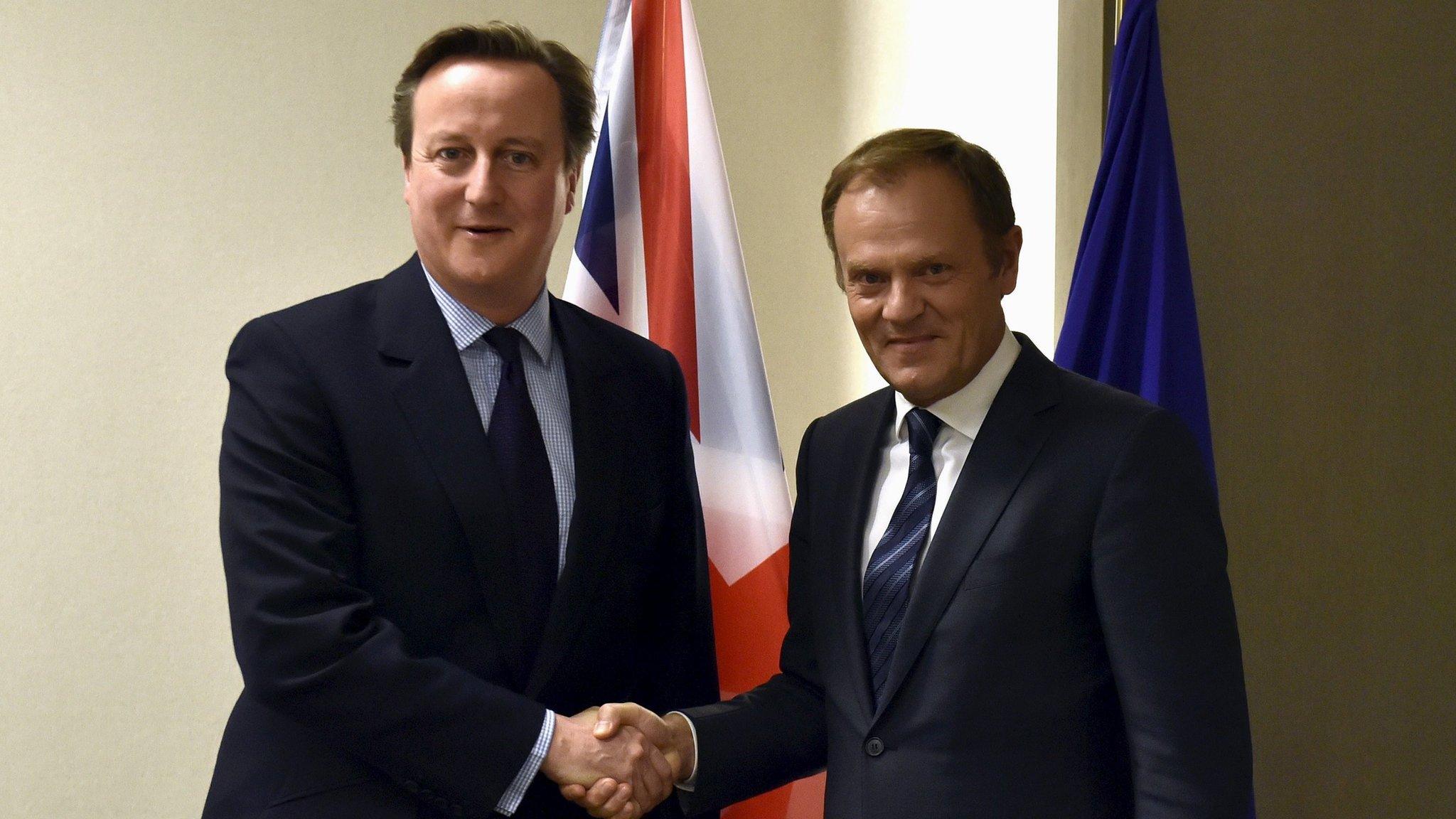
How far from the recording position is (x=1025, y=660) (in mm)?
1504

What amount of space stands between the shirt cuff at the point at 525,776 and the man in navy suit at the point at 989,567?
8cm

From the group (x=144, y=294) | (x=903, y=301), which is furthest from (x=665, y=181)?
(x=144, y=294)

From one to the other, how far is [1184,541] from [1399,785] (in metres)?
2.21

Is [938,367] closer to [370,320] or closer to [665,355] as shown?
[665,355]

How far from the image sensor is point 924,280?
1.64m

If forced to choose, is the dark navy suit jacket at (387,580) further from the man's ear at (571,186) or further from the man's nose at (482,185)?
the man's ear at (571,186)

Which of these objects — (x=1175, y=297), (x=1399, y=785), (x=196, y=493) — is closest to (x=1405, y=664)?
(x=1399, y=785)

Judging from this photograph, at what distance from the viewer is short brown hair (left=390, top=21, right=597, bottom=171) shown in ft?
5.91

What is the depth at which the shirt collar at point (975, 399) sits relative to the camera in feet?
5.42

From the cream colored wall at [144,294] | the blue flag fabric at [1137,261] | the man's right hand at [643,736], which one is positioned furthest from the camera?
the cream colored wall at [144,294]

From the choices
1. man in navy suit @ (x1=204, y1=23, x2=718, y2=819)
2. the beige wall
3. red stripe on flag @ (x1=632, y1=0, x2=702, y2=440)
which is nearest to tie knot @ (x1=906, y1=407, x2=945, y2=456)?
man in navy suit @ (x1=204, y1=23, x2=718, y2=819)

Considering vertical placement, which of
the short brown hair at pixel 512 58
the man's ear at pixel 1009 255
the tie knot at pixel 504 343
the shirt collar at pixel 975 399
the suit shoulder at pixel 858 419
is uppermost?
the short brown hair at pixel 512 58

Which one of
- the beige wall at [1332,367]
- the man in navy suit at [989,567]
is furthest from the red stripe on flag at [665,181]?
the beige wall at [1332,367]

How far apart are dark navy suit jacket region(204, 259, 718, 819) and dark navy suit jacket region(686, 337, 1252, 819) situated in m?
0.39
